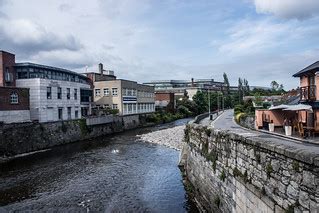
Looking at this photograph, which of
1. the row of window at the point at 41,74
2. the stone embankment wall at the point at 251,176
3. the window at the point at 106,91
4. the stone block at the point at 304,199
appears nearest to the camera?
the stone block at the point at 304,199

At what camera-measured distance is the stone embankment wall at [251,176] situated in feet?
27.6

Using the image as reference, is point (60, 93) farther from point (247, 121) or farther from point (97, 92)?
point (247, 121)

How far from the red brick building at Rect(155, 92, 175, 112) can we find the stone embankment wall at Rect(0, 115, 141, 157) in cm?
4146

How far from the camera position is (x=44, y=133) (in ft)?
146

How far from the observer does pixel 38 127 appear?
144ft

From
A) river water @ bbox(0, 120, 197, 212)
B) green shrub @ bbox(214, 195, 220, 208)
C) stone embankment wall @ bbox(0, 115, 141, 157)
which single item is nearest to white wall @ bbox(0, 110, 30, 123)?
stone embankment wall @ bbox(0, 115, 141, 157)

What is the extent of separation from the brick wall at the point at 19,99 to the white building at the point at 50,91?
2.50 metres

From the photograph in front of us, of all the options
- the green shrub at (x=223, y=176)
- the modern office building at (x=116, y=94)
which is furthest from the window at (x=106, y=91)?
the green shrub at (x=223, y=176)

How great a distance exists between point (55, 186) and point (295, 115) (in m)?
19.0

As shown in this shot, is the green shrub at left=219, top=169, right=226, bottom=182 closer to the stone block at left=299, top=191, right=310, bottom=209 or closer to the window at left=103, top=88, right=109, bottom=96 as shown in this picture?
the stone block at left=299, top=191, right=310, bottom=209

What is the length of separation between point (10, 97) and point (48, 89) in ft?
27.4

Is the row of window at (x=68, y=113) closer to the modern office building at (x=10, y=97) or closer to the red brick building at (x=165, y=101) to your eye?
the modern office building at (x=10, y=97)

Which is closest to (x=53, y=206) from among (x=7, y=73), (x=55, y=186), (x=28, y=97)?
(x=55, y=186)

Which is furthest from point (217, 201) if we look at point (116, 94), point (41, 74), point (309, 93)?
point (116, 94)
